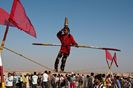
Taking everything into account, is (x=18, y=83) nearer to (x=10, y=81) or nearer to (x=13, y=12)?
(x=10, y=81)

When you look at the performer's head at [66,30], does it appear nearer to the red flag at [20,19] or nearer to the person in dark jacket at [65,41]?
the person in dark jacket at [65,41]

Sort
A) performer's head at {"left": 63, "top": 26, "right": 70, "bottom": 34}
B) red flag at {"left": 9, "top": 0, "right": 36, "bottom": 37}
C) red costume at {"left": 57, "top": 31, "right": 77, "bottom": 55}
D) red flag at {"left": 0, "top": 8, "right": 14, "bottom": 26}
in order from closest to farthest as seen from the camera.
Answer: red flag at {"left": 9, "top": 0, "right": 36, "bottom": 37}, red flag at {"left": 0, "top": 8, "right": 14, "bottom": 26}, performer's head at {"left": 63, "top": 26, "right": 70, "bottom": 34}, red costume at {"left": 57, "top": 31, "right": 77, "bottom": 55}

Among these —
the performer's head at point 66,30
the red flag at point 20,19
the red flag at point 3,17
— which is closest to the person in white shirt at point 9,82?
the performer's head at point 66,30

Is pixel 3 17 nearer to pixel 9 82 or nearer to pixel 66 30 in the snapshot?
pixel 66 30

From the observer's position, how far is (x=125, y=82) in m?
26.3

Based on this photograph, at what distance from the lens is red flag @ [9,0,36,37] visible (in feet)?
35.6

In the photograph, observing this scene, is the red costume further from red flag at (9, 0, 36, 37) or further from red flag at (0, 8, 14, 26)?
red flag at (0, 8, 14, 26)

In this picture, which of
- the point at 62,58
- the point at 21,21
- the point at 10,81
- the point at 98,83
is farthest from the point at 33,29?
the point at 10,81

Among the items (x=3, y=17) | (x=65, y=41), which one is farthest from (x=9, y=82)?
(x=3, y=17)

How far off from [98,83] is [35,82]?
1462 centimetres

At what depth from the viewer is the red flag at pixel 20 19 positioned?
10837 millimetres

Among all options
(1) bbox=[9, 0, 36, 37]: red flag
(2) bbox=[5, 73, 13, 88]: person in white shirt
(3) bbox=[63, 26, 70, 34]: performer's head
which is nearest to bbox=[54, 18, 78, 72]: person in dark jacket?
(3) bbox=[63, 26, 70, 34]: performer's head

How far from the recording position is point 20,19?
11148 mm

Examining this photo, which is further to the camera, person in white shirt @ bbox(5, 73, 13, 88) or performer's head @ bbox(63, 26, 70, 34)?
person in white shirt @ bbox(5, 73, 13, 88)
